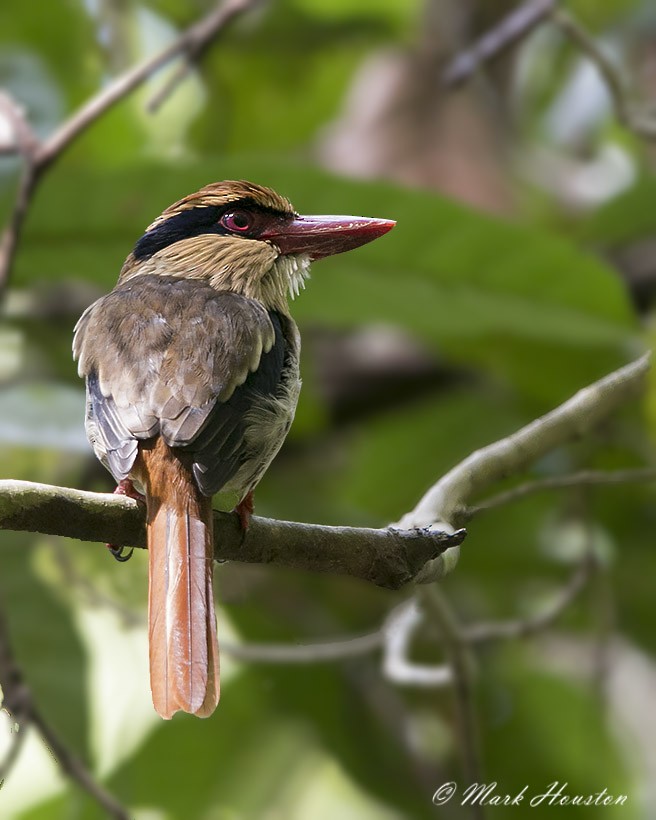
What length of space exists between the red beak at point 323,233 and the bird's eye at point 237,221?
0.04 m

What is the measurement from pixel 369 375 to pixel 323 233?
2.30m

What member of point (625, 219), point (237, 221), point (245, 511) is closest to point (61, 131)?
point (237, 221)

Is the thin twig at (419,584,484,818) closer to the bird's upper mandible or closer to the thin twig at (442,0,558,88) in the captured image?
the bird's upper mandible

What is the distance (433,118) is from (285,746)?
8.40 ft

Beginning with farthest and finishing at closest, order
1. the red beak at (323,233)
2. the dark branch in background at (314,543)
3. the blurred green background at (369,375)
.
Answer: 1. the blurred green background at (369,375)
2. the red beak at (323,233)
3. the dark branch in background at (314,543)

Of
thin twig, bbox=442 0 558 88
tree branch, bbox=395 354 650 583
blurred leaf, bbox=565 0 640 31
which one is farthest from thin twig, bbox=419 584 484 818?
blurred leaf, bbox=565 0 640 31

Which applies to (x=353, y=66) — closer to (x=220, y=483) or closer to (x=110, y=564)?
(x=110, y=564)

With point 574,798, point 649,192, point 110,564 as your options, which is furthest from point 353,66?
point 574,798

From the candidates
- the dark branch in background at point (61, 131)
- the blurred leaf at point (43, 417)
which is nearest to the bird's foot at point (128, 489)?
the dark branch in background at point (61, 131)

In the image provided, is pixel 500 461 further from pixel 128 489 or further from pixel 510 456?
pixel 128 489

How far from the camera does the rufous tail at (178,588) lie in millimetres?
1472

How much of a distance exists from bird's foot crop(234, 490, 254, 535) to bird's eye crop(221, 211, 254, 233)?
550mm

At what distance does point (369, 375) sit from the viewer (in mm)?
4406

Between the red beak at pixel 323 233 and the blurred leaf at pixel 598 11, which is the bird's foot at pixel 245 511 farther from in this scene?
the blurred leaf at pixel 598 11
